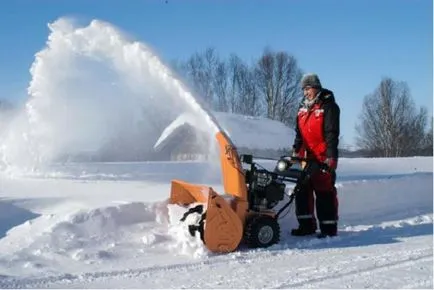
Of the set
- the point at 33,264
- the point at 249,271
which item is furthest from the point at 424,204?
the point at 33,264

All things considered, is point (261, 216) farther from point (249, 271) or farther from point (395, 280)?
point (395, 280)

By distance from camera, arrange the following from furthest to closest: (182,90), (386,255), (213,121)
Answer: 1. (182,90)
2. (213,121)
3. (386,255)

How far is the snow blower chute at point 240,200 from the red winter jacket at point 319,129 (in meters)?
0.35

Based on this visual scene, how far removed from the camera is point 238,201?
6.46 m

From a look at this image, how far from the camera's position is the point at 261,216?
21.4 ft

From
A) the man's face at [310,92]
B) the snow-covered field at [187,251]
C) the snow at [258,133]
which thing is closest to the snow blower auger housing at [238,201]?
the snow-covered field at [187,251]

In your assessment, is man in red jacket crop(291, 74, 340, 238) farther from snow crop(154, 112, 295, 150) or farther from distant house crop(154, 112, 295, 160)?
snow crop(154, 112, 295, 150)

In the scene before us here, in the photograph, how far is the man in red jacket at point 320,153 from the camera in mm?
7125

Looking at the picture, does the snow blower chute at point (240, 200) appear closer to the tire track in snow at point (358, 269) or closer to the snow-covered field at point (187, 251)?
the snow-covered field at point (187, 251)

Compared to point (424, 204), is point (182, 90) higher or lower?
higher

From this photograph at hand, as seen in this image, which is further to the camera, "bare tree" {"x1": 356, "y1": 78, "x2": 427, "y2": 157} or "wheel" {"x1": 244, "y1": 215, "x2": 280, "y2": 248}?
"bare tree" {"x1": 356, "y1": 78, "x2": 427, "y2": 157}

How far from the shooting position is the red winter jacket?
7102mm

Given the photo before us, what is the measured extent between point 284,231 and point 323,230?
22.4 inches

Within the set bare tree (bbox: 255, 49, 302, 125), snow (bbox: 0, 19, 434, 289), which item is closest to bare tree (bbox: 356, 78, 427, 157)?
bare tree (bbox: 255, 49, 302, 125)
